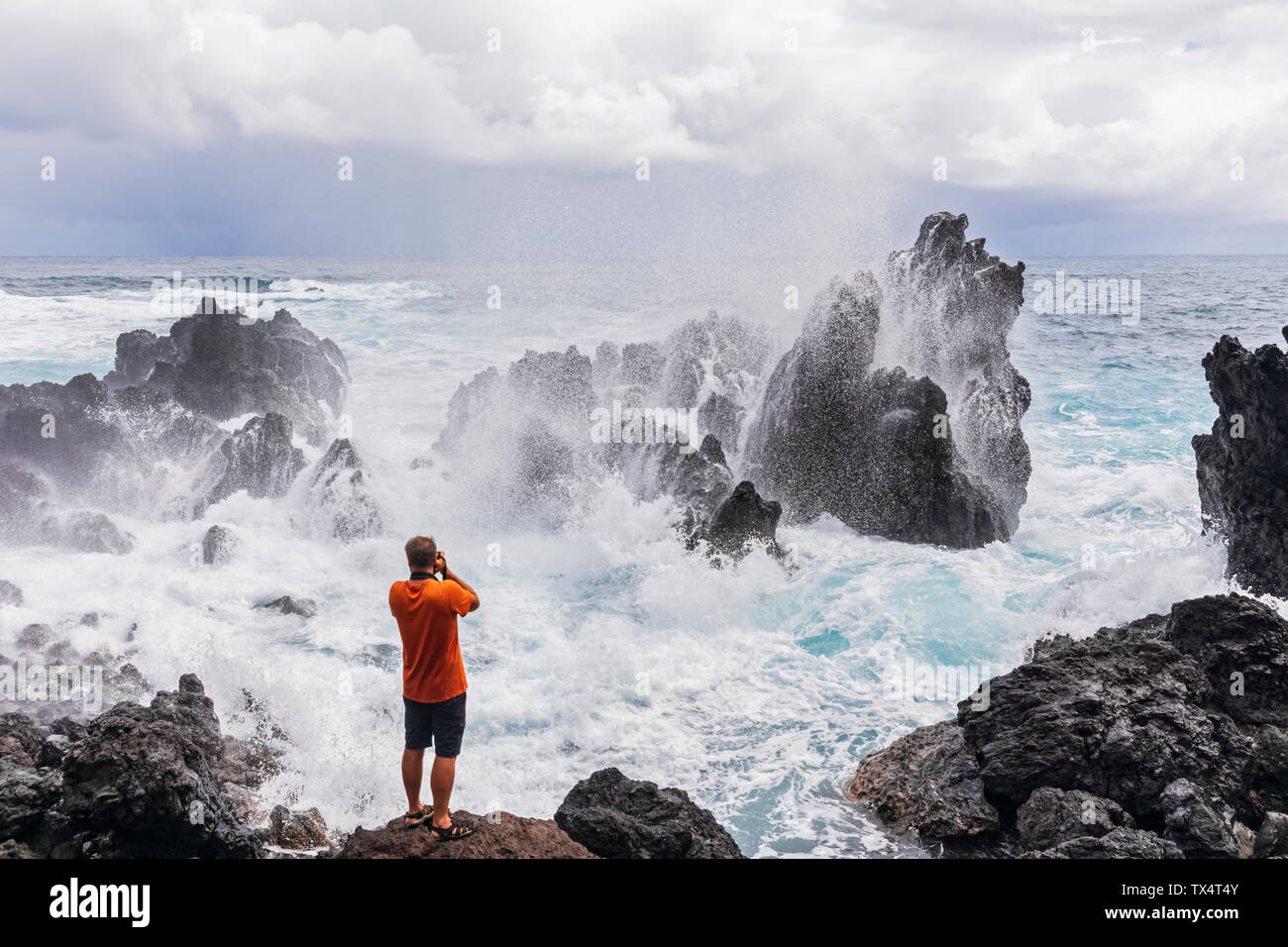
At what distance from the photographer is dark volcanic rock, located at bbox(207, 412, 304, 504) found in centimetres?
1742

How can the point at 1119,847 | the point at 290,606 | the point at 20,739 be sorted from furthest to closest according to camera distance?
the point at 290,606
the point at 20,739
the point at 1119,847

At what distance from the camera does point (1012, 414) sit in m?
18.0

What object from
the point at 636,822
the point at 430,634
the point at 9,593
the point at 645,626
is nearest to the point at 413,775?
the point at 430,634

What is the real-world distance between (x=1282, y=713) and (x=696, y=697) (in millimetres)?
5742

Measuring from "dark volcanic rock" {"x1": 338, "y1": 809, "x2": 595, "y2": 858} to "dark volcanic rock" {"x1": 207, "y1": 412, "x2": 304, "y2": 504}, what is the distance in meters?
13.3

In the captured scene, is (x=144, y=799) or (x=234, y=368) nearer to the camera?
(x=144, y=799)

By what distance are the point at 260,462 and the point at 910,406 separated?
12.5 m

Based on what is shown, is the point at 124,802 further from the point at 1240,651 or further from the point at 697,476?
the point at 697,476

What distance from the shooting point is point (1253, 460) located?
1103 centimetres

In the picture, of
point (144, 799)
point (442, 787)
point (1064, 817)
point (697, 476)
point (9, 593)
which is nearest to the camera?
point (442, 787)

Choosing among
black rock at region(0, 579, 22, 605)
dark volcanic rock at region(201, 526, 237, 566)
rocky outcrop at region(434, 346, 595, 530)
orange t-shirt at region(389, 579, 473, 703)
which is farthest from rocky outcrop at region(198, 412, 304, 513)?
orange t-shirt at region(389, 579, 473, 703)

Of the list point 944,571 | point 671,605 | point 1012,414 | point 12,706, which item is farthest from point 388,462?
point 1012,414

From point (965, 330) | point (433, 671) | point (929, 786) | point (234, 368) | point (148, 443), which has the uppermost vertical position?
point (965, 330)
